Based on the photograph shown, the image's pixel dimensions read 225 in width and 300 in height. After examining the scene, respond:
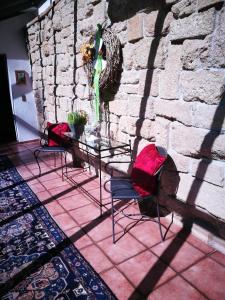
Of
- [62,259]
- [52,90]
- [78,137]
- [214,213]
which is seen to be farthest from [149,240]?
[52,90]

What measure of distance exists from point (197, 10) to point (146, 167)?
4.44 ft

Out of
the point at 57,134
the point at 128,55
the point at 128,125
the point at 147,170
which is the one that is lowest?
the point at 57,134

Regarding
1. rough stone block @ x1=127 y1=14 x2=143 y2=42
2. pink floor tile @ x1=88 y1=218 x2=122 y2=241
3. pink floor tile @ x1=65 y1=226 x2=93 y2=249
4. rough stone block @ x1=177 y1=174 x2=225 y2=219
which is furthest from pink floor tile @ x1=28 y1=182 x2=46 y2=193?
rough stone block @ x1=127 y1=14 x2=143 y2=42

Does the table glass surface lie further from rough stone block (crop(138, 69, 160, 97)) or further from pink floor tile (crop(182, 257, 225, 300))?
pink floor tile (crop(182, 257, 225, 300))

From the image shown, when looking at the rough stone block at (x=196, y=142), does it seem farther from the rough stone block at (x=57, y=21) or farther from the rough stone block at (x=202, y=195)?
the rough stone block at (x=57, y=21)

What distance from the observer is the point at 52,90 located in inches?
197

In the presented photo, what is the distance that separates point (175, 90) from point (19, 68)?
4.65 m

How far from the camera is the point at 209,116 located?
2.05 meters

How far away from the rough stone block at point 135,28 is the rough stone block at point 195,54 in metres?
0.69

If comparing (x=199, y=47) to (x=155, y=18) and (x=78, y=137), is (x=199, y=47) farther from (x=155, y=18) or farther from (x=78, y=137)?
(x=78, y=137)

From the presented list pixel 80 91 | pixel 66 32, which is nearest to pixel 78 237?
pixel 80 91

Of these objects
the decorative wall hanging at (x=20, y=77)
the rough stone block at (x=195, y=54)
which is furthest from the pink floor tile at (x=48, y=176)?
the decorative wall hanging at (x=20, y=77)

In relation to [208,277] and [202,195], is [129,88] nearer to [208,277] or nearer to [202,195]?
[202,195]

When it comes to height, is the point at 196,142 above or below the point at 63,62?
below
